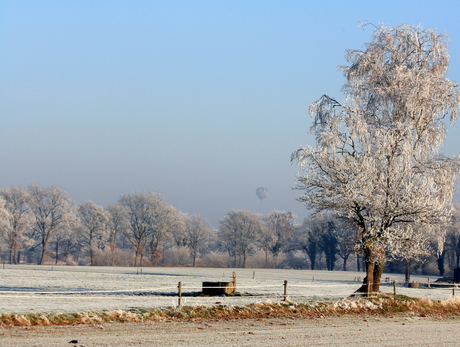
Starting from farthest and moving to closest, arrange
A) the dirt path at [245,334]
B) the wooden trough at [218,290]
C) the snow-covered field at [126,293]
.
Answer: the wooden trough at [218,290], the snow-covered field at [126,293], the dirt path at [245,334]

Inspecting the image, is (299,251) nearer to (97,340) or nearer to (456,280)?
(456,280)

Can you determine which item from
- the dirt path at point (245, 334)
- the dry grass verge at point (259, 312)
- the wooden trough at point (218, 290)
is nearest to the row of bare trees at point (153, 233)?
the wooden trough at point (218, 290)

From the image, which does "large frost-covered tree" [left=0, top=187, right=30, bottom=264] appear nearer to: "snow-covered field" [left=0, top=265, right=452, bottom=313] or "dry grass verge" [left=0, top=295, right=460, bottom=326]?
"snow-covered field" [left=0, top=265, right=452, bottom=313]

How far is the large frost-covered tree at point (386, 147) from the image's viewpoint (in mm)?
27375

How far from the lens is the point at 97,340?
15.3 meters

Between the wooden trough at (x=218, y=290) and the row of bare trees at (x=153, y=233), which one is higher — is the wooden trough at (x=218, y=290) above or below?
below

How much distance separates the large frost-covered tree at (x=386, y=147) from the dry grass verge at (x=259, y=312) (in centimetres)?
287

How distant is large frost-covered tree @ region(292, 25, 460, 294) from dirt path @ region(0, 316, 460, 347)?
710 centimetres

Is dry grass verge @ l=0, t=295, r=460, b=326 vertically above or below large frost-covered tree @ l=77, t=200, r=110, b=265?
below

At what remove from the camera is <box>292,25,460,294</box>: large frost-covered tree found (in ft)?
89.8

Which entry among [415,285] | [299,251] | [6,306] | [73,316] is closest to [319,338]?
[73,316]

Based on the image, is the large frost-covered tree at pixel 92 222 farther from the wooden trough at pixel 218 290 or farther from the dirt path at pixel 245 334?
the dirt path at pixel 245 334

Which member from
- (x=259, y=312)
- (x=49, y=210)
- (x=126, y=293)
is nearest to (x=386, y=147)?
(x=259, y=312)

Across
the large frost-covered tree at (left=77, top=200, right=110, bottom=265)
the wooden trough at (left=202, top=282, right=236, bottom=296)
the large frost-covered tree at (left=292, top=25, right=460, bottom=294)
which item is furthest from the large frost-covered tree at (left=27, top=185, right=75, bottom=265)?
the large frost-covered tree at (left=292, top=25, right=460, bottom=294)
